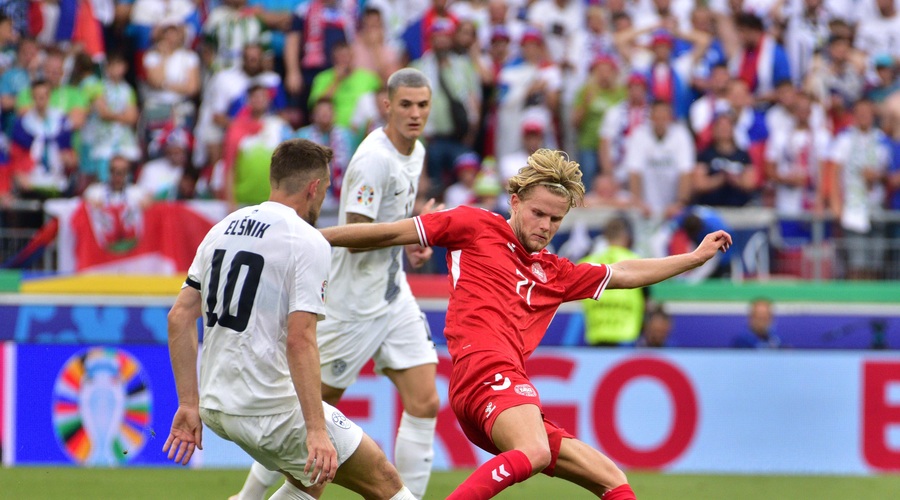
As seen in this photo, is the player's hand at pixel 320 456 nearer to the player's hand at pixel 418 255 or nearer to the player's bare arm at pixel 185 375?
the player's bare arm at pixel 185 375

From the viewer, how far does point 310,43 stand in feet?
47.8

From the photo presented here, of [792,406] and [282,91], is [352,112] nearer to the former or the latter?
[282,91]

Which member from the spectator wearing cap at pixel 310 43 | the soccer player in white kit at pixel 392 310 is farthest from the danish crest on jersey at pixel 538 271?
the spectator wearing cap at pixel 310 43

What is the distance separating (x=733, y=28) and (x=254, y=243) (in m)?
11.1

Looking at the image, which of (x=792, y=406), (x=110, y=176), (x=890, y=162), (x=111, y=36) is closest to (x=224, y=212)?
(x=110, y=176)

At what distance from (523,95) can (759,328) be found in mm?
3796

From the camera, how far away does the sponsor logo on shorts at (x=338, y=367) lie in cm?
770

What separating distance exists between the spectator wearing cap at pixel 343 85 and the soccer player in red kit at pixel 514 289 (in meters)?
7.91

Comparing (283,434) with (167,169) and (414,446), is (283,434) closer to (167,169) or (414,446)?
(414,446)

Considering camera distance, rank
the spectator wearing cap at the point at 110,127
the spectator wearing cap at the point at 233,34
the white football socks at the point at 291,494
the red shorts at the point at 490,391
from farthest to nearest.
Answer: the spectator wearing cap at the point at 233,34, the spectator wearing cap at the point at 110,127, the white football socks at the point at 291,494, the red shorts at the point at 490,391

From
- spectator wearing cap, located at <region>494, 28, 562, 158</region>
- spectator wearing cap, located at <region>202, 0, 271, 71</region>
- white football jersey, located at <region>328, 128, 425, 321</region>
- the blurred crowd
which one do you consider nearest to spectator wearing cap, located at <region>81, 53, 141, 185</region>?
the blurred crowd

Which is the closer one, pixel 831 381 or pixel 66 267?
pixel 831 381

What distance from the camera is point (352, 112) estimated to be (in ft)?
45.5

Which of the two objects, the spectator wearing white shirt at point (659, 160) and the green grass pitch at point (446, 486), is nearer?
the green grass pitch at point (446, 486)
